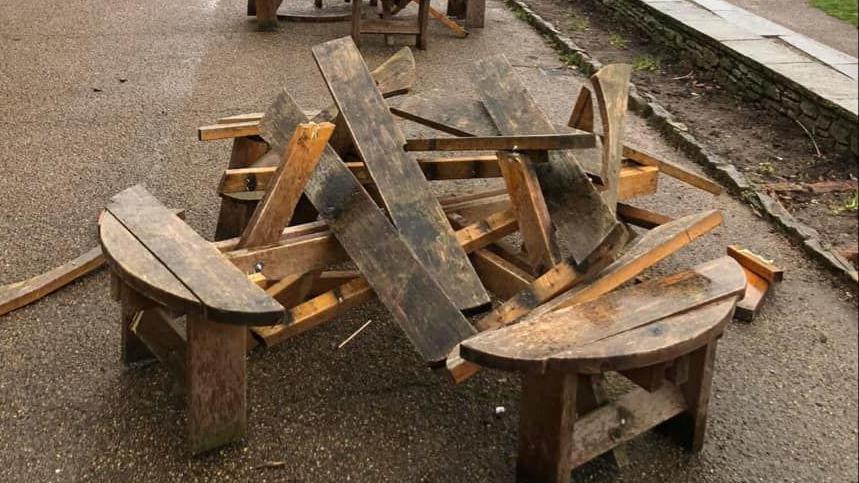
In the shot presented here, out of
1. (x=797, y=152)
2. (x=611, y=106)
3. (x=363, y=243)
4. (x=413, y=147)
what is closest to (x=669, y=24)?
(x=797, y=152)

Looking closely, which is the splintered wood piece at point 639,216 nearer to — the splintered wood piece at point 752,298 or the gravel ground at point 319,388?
the gravel ground at point 319,388

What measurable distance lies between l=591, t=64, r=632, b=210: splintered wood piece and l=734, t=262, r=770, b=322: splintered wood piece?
0.65 metres

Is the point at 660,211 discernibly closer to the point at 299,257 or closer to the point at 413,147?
the point at 413,147

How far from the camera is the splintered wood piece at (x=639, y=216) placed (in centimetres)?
362

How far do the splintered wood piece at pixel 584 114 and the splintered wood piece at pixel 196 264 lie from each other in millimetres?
1635

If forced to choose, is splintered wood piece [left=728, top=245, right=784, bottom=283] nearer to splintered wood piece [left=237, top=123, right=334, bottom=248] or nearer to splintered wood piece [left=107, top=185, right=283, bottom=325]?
splintered wood piece [left=237, top=123, right=334, bottom=248]

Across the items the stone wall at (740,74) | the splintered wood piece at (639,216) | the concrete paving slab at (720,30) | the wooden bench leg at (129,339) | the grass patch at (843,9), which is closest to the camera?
the grass patch at (843,9)

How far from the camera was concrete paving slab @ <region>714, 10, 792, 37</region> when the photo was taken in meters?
6.07

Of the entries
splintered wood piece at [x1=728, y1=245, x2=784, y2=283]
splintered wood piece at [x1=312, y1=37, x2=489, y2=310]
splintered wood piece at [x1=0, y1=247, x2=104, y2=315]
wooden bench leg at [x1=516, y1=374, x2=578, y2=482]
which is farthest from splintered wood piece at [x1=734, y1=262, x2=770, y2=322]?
splintered wood piece at [x1=0, y1=247, x2=104, y2=315]

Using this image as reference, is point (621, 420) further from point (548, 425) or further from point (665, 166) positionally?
point (665, 166)

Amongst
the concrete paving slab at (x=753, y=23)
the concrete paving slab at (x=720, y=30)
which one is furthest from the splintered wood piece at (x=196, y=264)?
the concrete paving slab at (x=720, y=30)

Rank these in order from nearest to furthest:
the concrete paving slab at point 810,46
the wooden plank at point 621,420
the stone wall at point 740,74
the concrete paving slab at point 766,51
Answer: the wooden plank at point 621,420 → the concrete paving slab at point 810,46 → the stone wall at point 740,74 → the concrete paving slab at point 766,51

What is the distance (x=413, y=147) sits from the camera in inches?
127

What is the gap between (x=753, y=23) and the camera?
646cm
